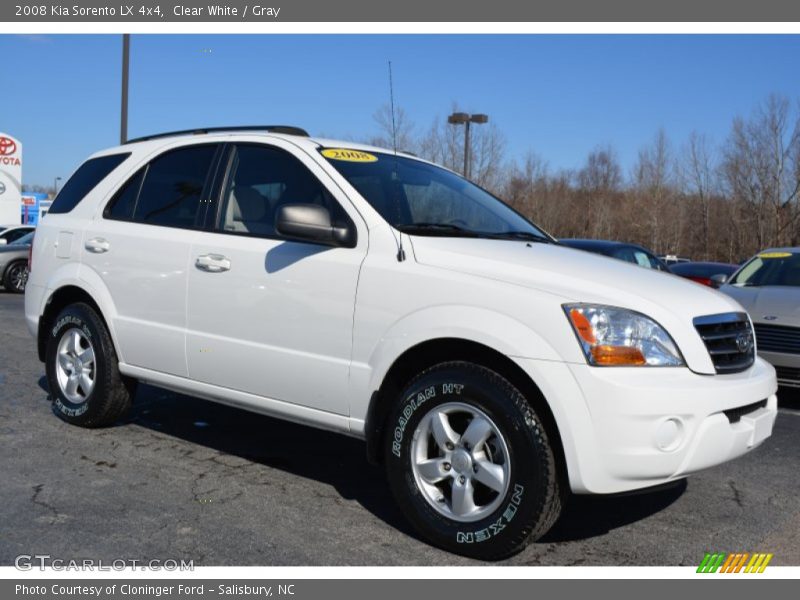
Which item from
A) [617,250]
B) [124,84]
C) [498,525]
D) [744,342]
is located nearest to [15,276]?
[124,84]

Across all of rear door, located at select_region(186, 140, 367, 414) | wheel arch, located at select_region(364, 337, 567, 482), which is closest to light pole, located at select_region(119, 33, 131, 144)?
rear door, located at select_region(186, 140, 367, 414)

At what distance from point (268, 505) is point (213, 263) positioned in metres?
1.35

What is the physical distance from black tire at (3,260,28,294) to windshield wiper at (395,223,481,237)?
50.8 ft

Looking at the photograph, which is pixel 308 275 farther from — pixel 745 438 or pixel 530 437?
pixel 745 438

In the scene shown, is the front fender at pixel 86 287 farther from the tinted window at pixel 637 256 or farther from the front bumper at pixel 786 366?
the tinted window at pixel 637 256

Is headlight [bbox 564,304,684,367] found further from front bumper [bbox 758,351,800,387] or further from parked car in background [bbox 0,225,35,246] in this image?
parked car in background [bbox 0,225,35,246]

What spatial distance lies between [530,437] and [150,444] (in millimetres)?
2859

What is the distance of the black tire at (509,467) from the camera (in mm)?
3217

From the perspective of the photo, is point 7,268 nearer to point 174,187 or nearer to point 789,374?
point 174,187

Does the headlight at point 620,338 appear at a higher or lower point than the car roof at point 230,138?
lower

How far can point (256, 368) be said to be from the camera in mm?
4180

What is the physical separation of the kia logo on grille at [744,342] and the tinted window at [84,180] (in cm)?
399

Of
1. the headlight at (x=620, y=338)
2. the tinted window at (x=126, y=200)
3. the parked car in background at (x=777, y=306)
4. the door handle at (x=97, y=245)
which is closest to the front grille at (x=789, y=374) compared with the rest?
the parked car in background at (x=777, y=306)
